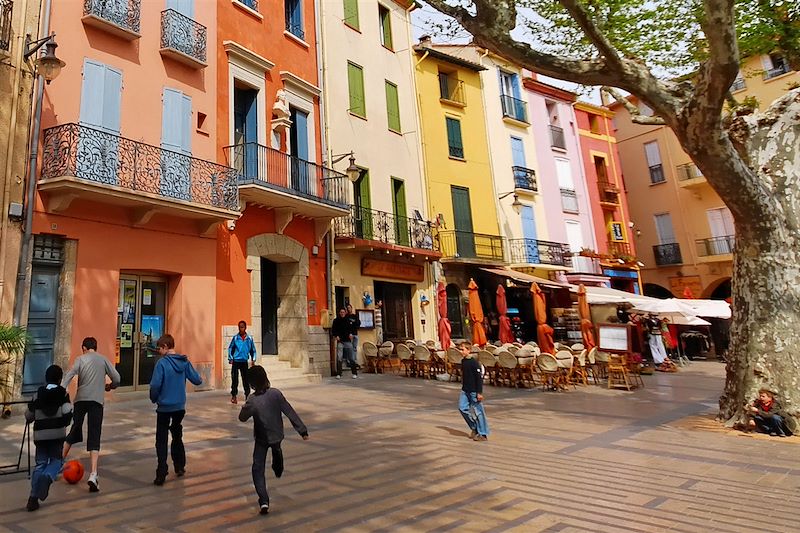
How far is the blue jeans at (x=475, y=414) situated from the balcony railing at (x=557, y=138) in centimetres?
2158

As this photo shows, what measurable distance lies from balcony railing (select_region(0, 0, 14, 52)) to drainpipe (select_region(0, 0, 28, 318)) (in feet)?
0.63

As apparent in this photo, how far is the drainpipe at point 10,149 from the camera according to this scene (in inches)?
337

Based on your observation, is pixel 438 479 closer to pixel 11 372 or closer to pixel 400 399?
pixel 400 399

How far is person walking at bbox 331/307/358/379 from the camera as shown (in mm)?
13953

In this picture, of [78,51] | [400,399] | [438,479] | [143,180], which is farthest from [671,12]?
[78,51]

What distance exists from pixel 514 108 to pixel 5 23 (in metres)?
20.3

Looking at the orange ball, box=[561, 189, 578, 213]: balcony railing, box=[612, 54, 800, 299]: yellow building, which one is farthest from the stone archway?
box=[612, 54, 800, 299]: yellow building

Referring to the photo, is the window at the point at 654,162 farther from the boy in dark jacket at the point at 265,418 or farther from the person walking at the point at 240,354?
the boy in dark jacket at the point at 265,418

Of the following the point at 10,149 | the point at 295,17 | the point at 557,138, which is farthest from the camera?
the point at 557,138

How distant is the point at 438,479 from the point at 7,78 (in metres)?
10.3

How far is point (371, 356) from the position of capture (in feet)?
49.7

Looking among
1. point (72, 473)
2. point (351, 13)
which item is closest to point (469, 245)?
point (351, 13)

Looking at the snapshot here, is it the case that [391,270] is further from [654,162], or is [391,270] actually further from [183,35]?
[654,162]

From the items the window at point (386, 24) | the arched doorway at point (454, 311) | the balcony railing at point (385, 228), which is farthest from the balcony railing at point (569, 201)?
the window at point (386, 24)
